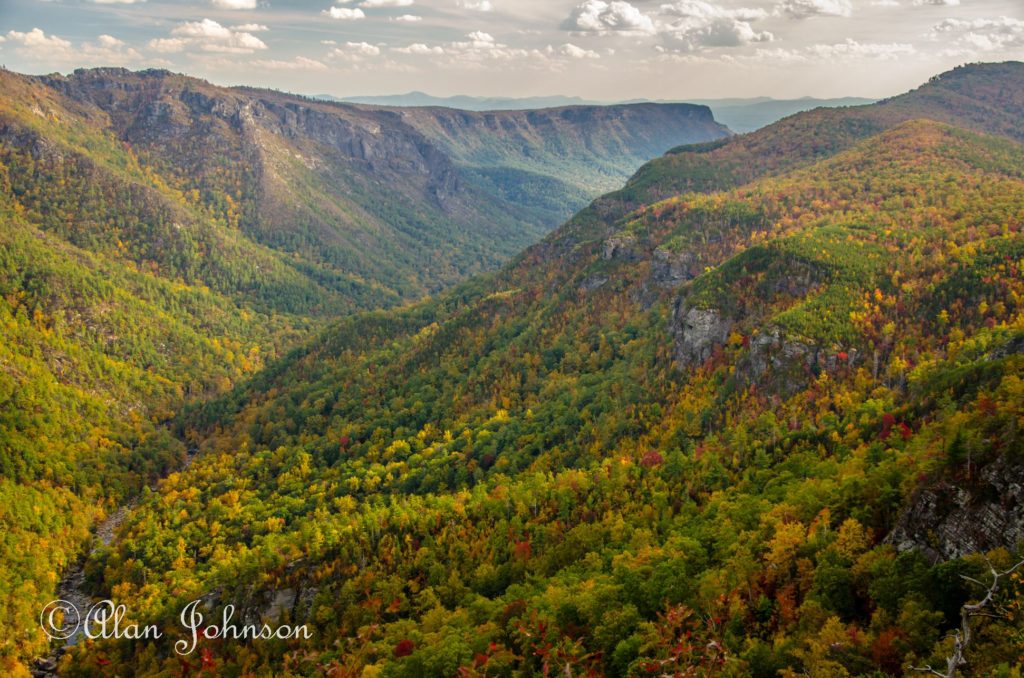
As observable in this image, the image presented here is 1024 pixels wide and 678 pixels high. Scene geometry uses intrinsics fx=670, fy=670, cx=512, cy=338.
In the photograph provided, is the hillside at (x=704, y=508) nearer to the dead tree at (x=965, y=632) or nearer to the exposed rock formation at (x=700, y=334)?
→ the exposed rock formation at (x=700, y=334)

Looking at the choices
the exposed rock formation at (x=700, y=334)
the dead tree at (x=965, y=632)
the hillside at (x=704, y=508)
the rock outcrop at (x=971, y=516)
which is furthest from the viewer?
the exposed rock formation at (x=700, y=334)

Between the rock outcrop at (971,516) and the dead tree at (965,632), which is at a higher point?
the dead tree at (965,632)

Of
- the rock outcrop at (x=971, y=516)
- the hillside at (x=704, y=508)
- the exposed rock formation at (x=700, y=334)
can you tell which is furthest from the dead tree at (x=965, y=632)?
the exposed rock formation at (x=700, y=334)

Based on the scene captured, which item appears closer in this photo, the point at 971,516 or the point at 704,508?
the point at 971,516

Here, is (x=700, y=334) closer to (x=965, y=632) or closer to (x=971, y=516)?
(x=971, y=516)

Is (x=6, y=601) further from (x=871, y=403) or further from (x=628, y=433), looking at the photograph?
(x=871, y=403)

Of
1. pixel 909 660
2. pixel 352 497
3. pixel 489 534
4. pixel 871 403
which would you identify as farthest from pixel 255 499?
pixel 909 660

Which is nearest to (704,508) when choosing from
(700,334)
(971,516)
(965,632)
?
(971,516)

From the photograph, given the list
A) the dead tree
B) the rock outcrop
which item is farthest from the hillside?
the dead tree
